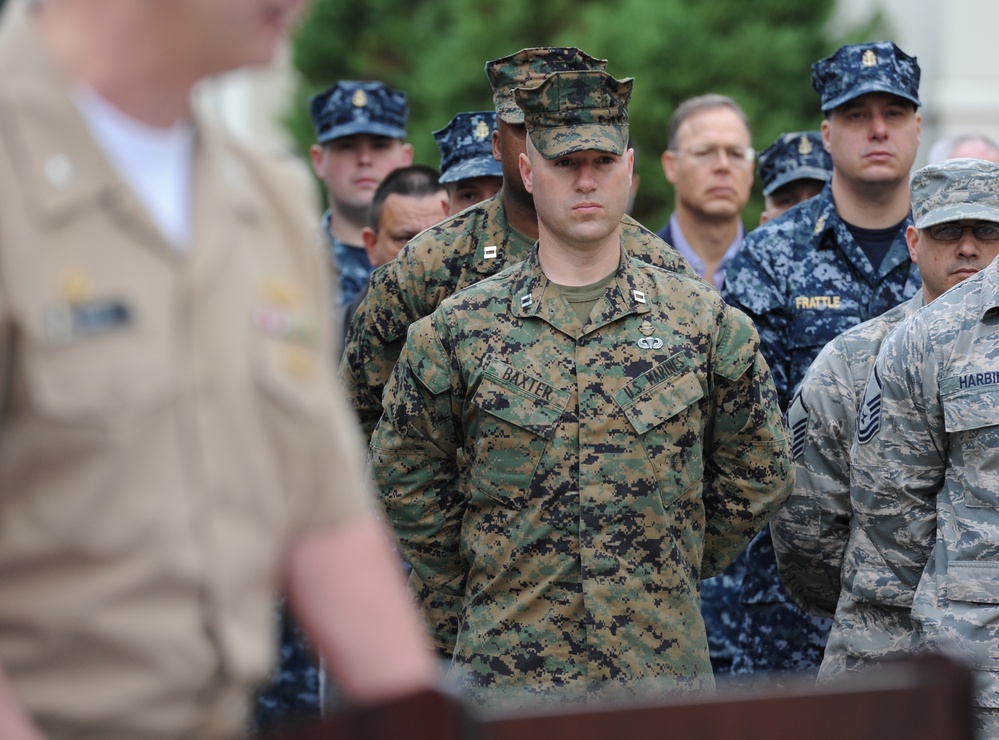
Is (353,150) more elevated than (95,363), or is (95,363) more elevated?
(353,150)

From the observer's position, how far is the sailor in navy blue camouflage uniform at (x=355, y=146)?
8070mm

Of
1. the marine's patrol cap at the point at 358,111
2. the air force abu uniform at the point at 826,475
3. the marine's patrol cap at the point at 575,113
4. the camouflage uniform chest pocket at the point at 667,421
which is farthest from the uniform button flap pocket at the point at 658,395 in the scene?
the marine's patrol cap at the point at 358,111

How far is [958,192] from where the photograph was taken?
17.5 feet

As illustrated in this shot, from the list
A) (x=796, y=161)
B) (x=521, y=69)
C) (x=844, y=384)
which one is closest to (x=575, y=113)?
(x=521, y=69)

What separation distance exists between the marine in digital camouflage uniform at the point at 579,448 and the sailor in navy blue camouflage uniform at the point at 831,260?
1152 mm

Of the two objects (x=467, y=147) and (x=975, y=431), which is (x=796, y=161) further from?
(x=975, y=431)

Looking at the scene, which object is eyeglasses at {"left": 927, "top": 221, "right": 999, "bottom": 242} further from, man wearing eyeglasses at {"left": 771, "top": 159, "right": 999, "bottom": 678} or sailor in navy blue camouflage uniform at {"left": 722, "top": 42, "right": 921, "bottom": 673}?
sailor in navy blue camouflage uniform at {"left": 722, "top": 42, "right": 921, "bottom": 673}

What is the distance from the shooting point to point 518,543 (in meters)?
4.43

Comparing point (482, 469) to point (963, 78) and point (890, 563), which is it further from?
point (963, 78)

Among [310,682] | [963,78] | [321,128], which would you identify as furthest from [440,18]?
[310,682]

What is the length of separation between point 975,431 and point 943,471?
0.91 feet

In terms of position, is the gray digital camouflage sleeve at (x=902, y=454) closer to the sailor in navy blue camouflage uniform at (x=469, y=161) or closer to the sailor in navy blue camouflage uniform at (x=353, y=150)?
the sailor in navy blue camouflage uniform at (x=469, y=161)

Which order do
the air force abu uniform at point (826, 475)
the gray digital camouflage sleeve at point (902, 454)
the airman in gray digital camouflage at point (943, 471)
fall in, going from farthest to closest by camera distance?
the air force abu uniform at point (826, 475) < the gray digital camouflage sleeve at point (902, 454) < the airman in gray digital camouflage at point (943, 471)

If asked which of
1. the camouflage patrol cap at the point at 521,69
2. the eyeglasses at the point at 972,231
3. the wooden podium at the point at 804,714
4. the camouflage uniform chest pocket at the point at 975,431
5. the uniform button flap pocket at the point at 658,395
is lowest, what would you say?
the wooden podium at the point at 804,714
